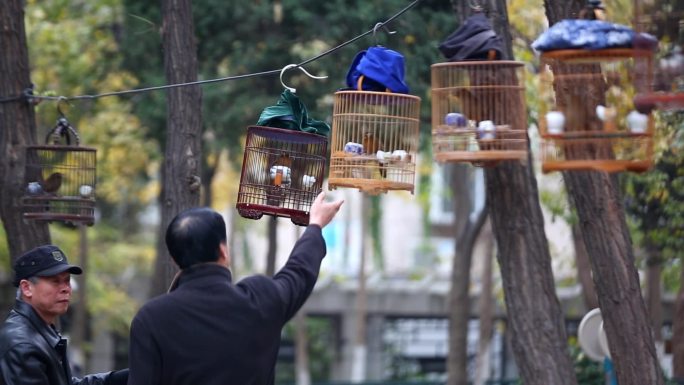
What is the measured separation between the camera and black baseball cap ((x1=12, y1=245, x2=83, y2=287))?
579 cm

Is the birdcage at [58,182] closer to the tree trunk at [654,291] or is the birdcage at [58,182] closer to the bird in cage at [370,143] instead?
the bird in cage at [370,143]

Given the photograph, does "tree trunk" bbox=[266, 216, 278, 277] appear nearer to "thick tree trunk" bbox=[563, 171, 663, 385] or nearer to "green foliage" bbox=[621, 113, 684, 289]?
"green foliage" bbox=[621, 113, 684, 289]

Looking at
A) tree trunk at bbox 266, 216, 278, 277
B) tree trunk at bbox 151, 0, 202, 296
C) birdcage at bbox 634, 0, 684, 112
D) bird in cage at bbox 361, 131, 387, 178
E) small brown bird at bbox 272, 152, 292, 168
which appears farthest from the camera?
tree trunk at bbox 266, 216, 278, 277

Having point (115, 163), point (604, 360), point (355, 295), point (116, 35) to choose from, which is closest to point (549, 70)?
point (604, 360)

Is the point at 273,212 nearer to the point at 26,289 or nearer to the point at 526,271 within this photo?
the point at 26,289

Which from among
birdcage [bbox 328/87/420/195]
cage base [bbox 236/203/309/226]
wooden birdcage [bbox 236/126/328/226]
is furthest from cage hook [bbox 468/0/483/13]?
cage base [bbox 236/203/309/226]

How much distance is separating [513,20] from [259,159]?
359 inches

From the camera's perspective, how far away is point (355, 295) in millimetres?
28219

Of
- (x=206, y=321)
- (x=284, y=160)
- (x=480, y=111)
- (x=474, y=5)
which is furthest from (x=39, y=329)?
(x=474, y=5)

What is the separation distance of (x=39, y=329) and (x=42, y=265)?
1.15 ft

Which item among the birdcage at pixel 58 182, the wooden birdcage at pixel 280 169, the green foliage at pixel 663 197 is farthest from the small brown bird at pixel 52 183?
the green foliage at pixel 663 197

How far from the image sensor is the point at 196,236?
457cm

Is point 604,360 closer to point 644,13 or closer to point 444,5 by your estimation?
point 444,5

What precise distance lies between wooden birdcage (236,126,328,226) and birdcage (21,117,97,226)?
6.11 ft
